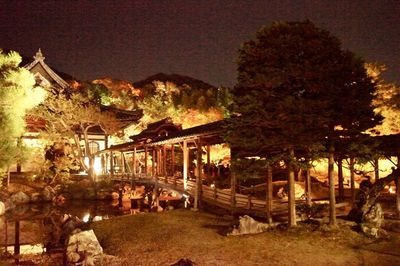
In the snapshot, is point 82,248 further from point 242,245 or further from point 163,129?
point 163,129

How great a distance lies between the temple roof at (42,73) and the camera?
39469 mm

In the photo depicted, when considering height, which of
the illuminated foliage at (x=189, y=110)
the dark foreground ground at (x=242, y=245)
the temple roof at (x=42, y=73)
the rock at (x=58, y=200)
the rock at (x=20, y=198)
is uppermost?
the temple roof at (x=42, y=73)

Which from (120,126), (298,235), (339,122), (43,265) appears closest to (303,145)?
(339,122)

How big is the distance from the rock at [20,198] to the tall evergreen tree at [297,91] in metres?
22.0

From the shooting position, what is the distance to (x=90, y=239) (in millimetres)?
11656

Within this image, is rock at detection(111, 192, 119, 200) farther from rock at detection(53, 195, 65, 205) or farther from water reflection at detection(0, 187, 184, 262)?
rock at detection(53, 195, 65, 205)

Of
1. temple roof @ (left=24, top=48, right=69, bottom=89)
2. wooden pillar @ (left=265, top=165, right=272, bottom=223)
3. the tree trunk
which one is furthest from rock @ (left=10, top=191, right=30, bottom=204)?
the tree trunk

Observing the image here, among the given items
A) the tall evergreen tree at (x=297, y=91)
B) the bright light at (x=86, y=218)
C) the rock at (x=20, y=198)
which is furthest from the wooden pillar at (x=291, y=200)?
the rock at (x=20, y=198)

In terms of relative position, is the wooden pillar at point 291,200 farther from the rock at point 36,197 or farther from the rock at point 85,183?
the rock at point 36,197

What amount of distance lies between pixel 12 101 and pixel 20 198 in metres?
15.7

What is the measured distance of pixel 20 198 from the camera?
28.4 metres

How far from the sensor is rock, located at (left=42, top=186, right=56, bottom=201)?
29566 mm

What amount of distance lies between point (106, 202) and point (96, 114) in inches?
294

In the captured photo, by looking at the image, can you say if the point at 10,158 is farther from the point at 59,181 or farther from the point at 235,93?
the point at 59,181
